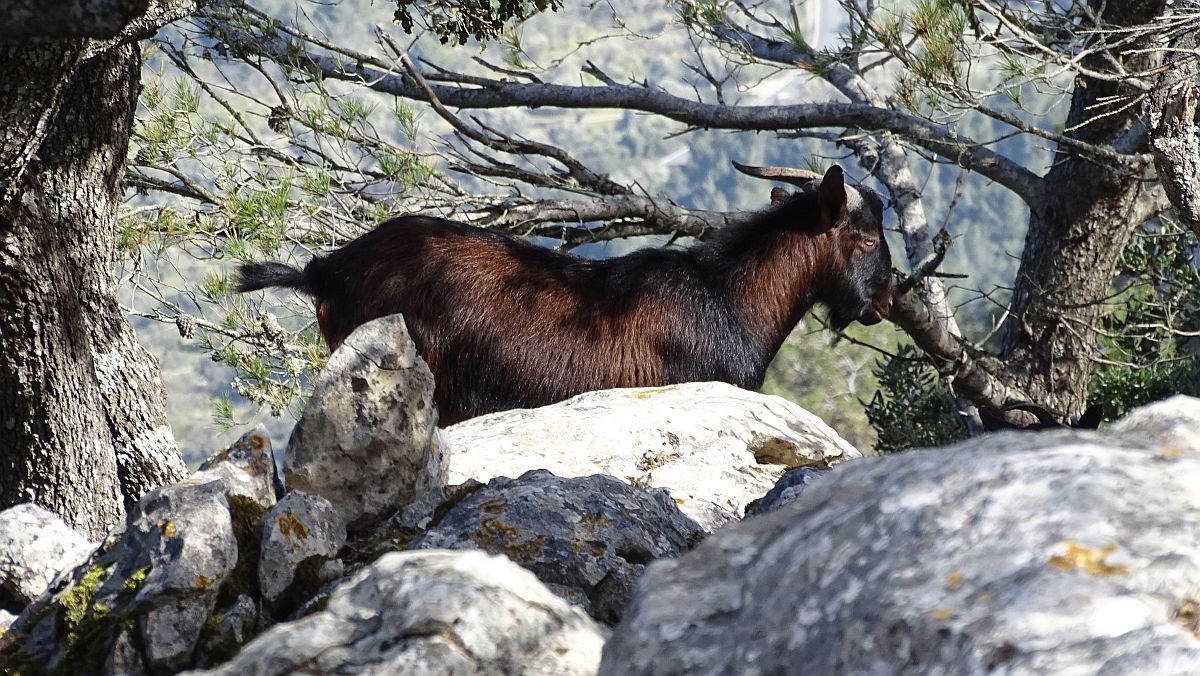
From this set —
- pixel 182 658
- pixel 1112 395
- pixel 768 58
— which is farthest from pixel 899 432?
pixel 182 658

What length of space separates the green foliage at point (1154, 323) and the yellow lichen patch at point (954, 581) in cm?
676

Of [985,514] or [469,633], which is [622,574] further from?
[985,514]

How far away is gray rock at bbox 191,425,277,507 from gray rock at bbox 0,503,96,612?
35 cm

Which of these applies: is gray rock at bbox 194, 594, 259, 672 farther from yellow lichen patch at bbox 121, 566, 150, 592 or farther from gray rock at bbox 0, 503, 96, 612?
gray rock at bbox 0, 503, 96, 612

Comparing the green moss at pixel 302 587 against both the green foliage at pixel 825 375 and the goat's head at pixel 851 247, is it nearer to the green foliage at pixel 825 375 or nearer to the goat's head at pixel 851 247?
the goat's head at pixel 851 247

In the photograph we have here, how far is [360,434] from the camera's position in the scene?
3.03m

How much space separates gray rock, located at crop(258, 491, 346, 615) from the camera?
2.62m

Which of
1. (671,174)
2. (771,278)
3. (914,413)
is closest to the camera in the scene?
(771,278)

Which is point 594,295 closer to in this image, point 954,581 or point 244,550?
point 244,550

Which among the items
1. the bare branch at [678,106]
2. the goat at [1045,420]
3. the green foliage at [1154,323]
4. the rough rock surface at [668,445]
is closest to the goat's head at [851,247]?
the bare branch at [678,106]

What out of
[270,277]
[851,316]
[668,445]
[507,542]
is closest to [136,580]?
[507,542]

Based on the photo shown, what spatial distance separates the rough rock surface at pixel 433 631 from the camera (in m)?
1.95

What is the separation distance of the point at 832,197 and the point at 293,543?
4723 millimetres

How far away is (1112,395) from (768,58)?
5105 millimetres
